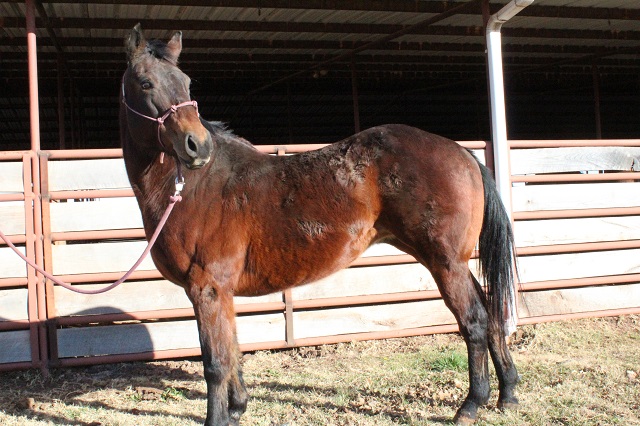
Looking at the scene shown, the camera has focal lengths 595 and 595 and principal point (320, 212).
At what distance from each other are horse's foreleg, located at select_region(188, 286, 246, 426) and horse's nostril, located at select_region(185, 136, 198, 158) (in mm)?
801

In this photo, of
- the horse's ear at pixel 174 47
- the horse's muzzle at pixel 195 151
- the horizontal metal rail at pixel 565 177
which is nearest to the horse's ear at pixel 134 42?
the horse's ear at pixel 174 47

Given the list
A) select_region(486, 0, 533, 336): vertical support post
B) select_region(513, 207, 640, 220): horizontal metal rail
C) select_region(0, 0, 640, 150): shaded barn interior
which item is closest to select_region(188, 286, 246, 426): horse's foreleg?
select_region(486, 0, 533, 336): vertical support post

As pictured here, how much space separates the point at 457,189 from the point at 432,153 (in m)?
0.27

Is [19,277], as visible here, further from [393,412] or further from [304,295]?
[393,412]

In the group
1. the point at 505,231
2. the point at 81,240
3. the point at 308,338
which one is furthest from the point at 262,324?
the point at 505,231

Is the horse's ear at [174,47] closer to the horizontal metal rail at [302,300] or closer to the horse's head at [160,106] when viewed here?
the horse's head at [160,106]

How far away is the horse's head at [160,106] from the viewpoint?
3.17 metres

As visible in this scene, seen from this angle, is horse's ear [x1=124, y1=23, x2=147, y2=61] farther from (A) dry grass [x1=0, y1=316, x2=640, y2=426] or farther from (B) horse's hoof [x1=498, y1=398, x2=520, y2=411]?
(B) horse's hoof [x1=498, y1=398, x2=520, y2=411]

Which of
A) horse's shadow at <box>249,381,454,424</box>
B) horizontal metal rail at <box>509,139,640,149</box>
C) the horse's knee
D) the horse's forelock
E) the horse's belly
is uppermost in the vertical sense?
the horse's forelock

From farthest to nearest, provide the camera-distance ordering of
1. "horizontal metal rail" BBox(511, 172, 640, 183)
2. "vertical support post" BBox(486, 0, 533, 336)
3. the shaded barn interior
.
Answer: the shaded barn interior
"horizontal metal rail" BBox(511, 172, 640, 183)
"vertical support post" BBox(486, 0, 533, 336)

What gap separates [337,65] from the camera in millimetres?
10867

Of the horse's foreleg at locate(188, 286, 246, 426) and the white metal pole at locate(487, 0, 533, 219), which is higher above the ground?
the white metal pole at locate(487, 0, 533, 219)

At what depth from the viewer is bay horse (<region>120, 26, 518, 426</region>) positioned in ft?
11.3

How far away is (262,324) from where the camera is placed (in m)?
5.18
